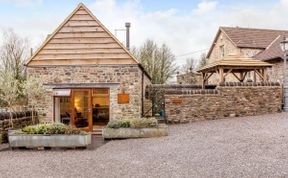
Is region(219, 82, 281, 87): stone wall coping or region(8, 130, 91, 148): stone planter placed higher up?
region(219, 82, 281, 87): stone wall coping

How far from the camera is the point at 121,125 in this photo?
41.2 ft

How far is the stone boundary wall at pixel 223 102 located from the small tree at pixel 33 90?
6191mm

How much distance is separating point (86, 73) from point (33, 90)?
2612 mm

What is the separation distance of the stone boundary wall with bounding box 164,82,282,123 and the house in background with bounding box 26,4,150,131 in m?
2.06

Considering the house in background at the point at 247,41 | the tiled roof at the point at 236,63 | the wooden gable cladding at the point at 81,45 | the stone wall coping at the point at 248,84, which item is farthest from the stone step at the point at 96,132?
the house in background at the point at 247,41

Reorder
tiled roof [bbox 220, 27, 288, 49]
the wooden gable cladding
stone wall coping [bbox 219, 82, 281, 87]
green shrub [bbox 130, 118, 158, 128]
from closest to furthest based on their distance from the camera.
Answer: green shrub [bbox 130, 118, 158, 128] < the wooden gable cladding < stone wall coping [bbox 219, 82, 281, 87] < tiled roof [bbox 220, 27, 288, 49]

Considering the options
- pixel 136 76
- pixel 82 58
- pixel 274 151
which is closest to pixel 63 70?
pixel 82 58

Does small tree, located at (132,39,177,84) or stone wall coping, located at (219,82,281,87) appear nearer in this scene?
stone wall coping, located at (219,82,281,87)

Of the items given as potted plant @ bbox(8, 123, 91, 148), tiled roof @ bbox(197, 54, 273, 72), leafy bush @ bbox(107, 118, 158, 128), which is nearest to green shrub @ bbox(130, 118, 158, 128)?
leafy bush @ bbox(107, 118, 158, 128)

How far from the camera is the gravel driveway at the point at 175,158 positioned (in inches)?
278

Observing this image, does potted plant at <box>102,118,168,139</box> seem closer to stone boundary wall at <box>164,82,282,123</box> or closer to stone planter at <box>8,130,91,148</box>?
stone planter at <box>8,130,91,148</box>

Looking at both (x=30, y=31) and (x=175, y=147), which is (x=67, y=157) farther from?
(x=30, y=31)

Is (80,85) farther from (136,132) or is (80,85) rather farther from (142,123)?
(136,132)

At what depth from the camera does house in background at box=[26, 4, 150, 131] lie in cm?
1541
